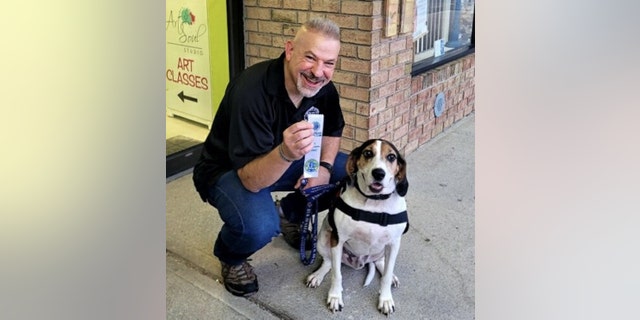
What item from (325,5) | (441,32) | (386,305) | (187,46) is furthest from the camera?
(441,32)

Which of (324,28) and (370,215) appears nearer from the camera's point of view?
(324,28)

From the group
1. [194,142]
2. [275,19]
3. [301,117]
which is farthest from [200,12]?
[301,117]

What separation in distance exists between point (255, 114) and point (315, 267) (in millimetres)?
777

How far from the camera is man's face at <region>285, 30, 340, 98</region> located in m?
1.73

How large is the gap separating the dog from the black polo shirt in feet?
0.86

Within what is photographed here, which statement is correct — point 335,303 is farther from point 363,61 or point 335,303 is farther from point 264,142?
Answer: point 363,61

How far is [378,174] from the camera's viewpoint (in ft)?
6.13

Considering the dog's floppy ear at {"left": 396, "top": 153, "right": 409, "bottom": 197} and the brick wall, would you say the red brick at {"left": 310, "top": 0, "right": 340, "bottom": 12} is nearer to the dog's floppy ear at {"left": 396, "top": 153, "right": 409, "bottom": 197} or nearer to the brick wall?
the brick wall

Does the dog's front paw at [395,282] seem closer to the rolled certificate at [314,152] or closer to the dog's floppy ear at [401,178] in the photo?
the dog's floppy ear at [401,178]

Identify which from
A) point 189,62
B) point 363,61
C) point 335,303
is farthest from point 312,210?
point 189,62

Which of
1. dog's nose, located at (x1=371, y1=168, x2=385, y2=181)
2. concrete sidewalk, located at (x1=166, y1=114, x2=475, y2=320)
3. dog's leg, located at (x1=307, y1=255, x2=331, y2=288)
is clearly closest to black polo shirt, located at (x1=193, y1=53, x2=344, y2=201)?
dog's nose, located at (x1=371, y1=168, x2=385, y2=181)

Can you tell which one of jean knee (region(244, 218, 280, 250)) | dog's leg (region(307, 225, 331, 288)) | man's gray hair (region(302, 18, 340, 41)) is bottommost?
dog's leg (region(307, 225, 331, 288))

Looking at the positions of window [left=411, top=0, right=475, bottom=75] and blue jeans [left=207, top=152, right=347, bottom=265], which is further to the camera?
window [left=411, top=0, right=475, bottom=75]
